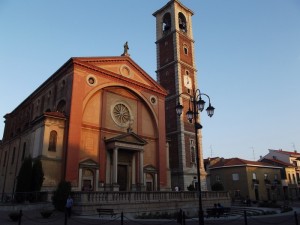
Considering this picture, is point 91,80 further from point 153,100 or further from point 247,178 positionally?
point 247,178


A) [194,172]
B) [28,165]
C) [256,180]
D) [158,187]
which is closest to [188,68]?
[194,172]

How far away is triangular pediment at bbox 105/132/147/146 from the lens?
27359 mm

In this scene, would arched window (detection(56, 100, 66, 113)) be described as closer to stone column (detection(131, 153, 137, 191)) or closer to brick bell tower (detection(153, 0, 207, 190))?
Result: stone column (detection(131, 153, 137, 191))

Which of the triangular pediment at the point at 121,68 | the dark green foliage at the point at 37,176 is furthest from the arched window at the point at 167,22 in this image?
the dark green foliage at the point at 37,176

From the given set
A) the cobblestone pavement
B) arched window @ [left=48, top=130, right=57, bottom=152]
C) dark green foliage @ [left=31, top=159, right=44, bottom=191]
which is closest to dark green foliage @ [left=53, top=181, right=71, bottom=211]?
the cobblestone pavement

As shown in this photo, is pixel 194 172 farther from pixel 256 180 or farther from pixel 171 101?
pixel 256 180

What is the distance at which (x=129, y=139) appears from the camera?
1116 inches

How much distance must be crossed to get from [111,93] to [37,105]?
10167mm

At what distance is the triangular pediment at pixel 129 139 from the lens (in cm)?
2736

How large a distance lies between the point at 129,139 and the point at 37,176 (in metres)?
9.31

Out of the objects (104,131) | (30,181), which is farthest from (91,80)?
(30,181)

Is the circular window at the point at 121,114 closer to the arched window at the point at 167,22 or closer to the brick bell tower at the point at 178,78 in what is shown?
the brick bell tower at the point at 178,78

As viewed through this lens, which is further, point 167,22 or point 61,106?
point 167,22

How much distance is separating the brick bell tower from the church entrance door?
8.91 metres
